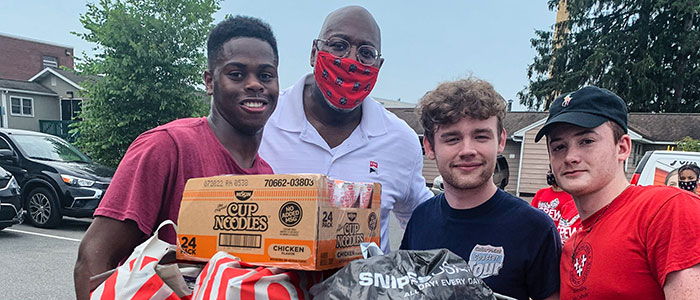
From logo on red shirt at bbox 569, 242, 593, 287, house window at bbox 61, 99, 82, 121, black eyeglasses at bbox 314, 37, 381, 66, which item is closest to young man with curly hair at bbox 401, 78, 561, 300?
logo on red shirt at bbox 569, 242, 593, 287

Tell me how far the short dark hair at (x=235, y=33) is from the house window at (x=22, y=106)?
34.0m

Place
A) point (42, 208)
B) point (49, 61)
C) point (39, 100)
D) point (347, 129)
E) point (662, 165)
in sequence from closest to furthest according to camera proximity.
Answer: point (347, 129) → point (662, 165) → point (42, 208) → point (39, 100) → point (49, 61)

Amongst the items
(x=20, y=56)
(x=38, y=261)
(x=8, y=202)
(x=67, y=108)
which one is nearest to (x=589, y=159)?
(x=38, y=261)

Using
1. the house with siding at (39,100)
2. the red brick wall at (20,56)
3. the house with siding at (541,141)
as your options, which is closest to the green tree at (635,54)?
the house with siding at (541,141)

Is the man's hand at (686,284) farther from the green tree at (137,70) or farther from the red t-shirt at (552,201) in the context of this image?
the green tree at (137,70)

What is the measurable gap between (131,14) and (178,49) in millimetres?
1520

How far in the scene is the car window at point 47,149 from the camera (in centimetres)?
863

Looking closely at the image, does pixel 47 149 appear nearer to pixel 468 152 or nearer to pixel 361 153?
pixel 361 153

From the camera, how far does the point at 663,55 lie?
23.7 m

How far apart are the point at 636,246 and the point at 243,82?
161 cm

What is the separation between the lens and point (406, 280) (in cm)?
119

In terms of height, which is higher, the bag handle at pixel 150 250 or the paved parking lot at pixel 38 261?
the bag handle at pixel 150 250

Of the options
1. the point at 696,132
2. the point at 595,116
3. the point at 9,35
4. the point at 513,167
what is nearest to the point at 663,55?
the point at 696,132

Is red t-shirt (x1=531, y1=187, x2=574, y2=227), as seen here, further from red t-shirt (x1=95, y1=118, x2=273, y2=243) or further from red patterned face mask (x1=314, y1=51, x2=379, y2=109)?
red t-shirt (x1=95, y1=118, x2=273, y2=243)
